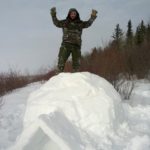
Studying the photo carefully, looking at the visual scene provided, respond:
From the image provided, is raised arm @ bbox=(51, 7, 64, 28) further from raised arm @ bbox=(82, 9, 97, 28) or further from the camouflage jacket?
raised arm @ bbox=(82, 9, 97, 28)

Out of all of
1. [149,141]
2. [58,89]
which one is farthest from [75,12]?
[149,141]

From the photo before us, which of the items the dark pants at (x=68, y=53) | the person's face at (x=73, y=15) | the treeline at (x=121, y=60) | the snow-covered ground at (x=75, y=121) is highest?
the person's face at (x=73, y=15)

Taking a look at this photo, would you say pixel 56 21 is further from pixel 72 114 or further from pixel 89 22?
pixel 72 114

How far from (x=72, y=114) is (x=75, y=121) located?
0.14m

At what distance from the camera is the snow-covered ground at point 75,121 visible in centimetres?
510

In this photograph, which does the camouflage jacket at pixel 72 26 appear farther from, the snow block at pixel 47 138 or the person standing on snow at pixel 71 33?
the snow block at pixel 47 138

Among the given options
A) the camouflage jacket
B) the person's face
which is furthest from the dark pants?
the person's face

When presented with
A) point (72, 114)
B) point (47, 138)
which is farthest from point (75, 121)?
point (47, 138)

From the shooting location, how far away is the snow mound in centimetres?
509

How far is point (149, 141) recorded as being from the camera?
5.80 meters

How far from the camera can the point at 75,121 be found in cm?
609

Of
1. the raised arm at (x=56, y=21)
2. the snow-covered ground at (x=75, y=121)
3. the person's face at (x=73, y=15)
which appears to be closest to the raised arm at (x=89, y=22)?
the person's face at (x=73, y=15)

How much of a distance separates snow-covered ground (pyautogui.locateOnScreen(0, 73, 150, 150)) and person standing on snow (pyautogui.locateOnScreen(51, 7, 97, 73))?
147cm

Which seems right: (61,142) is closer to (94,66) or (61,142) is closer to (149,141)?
(149,141)
